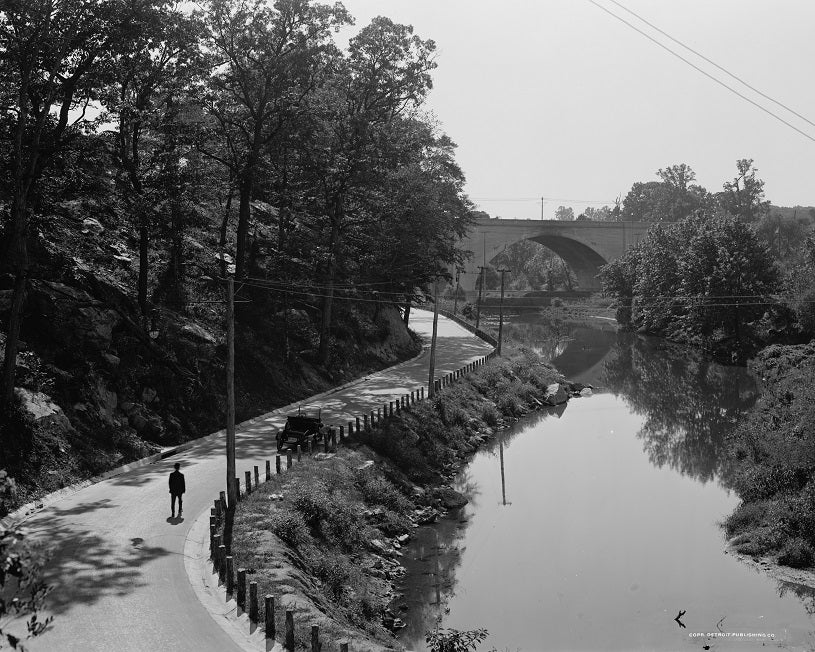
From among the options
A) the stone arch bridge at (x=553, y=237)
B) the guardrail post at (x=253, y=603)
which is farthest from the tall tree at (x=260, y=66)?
the stone arch bridge at (x=553, y=237)

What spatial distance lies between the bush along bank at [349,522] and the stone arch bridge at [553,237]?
81.2m

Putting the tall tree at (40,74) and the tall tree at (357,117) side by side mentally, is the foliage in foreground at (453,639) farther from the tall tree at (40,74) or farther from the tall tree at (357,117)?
the tall tree at (357,117)

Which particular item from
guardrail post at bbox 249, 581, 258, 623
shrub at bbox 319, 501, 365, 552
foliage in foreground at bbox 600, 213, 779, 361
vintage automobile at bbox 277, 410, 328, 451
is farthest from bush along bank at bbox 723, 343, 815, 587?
foliage in foreground at bbox 600, 213, 779, 361

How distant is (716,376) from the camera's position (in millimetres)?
65188

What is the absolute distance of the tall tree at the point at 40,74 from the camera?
2352 centimetres

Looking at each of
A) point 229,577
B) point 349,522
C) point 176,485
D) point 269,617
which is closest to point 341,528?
point 349,522

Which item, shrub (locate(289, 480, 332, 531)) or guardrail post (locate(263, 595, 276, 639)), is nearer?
guardrail post (locate(263, 595, 276, 639))

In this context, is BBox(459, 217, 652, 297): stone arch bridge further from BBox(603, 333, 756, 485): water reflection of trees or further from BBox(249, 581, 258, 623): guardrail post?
BBox(249, 581, 258, 623): guardrail post

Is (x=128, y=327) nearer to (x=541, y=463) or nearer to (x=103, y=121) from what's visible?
(x=103, y=121)

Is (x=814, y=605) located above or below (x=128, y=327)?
below

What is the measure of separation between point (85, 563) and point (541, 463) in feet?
81.0

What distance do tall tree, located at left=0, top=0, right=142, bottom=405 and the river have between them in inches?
567

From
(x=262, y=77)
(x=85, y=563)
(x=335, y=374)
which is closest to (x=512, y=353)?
(x=335, y=374)

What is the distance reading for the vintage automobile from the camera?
1164 inches
